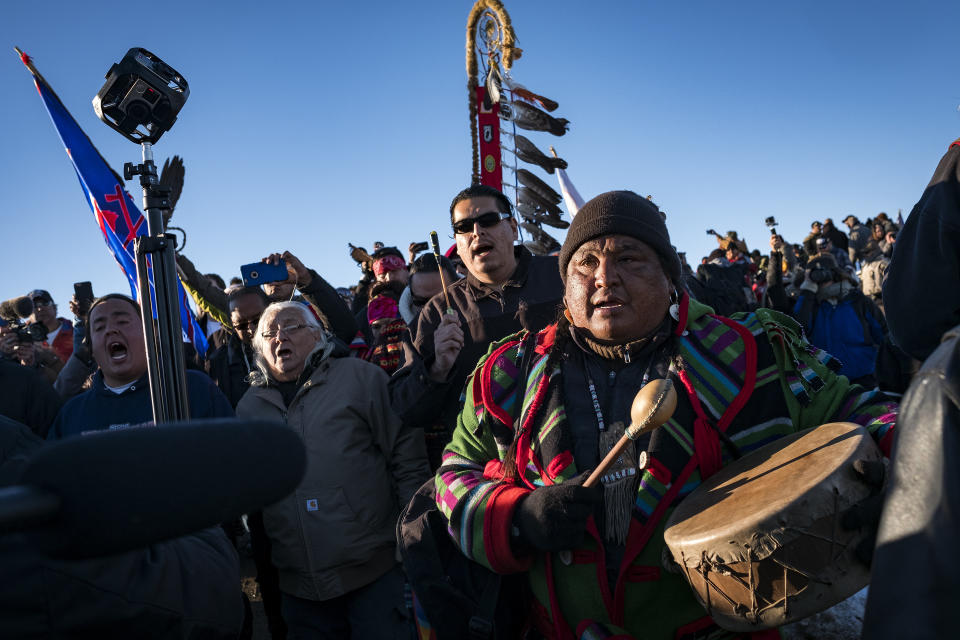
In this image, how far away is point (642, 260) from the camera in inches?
82.7

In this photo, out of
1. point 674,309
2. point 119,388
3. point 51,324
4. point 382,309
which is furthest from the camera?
point 51,324

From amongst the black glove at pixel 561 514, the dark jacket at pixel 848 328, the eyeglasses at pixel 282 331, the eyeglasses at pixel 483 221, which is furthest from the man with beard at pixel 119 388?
the dark jacket at pixel 848 328

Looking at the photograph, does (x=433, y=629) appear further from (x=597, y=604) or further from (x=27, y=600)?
(x=27, y=600)

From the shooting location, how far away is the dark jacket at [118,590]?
0.99 m

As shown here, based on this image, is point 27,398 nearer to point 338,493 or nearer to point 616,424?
point 338,493

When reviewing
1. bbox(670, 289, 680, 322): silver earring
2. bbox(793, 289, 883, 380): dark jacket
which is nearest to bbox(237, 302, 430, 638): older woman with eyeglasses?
bbox(670, 289, 680, 322): silver earring

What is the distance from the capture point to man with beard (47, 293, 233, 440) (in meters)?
3.29

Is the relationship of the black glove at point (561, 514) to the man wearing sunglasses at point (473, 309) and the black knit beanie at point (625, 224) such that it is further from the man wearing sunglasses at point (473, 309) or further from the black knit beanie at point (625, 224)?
the man wearing sunglasses at point (473, 309)

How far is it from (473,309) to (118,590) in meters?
2.37

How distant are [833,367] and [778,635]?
2.73ft

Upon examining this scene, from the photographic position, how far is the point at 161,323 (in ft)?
8.59

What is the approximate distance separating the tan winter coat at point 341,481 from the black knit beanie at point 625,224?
157cm

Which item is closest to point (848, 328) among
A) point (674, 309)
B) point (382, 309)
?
point (382, 309)

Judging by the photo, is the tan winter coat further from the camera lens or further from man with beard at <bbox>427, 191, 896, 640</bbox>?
the camera lens
